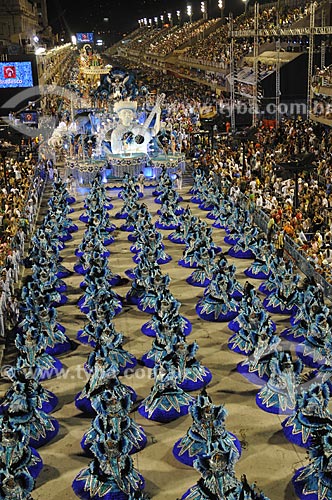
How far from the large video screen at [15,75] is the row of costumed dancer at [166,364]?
99.3ft

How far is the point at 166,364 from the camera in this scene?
491 inches

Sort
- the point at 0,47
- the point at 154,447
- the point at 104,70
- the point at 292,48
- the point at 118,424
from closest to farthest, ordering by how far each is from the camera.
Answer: the point at 118,424 → the point at 154,447 → the point at 292,48 → the point at 0,47 → the point at 104,70

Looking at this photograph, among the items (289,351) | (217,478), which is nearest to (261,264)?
(289,351)

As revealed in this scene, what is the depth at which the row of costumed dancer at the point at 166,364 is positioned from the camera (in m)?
10.0

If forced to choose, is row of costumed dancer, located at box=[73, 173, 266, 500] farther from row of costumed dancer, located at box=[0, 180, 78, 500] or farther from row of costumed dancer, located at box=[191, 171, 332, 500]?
row of costumed dancer, located at box=[191, 171, 332, 500]

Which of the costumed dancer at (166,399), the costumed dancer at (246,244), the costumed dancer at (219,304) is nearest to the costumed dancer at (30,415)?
the costumed dancer at (166,399)

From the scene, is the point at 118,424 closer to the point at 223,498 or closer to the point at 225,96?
the point at 223,498

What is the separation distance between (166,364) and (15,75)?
41.0m

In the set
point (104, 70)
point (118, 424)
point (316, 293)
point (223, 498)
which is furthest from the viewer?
point (104, 70)

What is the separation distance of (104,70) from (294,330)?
171 feet

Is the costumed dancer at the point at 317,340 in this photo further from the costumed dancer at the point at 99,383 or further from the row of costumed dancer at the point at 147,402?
the costumed dancer at the point at 99,383

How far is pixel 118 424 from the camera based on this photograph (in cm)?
1055

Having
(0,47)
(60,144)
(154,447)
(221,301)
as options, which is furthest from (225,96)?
(154,447)

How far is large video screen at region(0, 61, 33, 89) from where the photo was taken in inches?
1928
